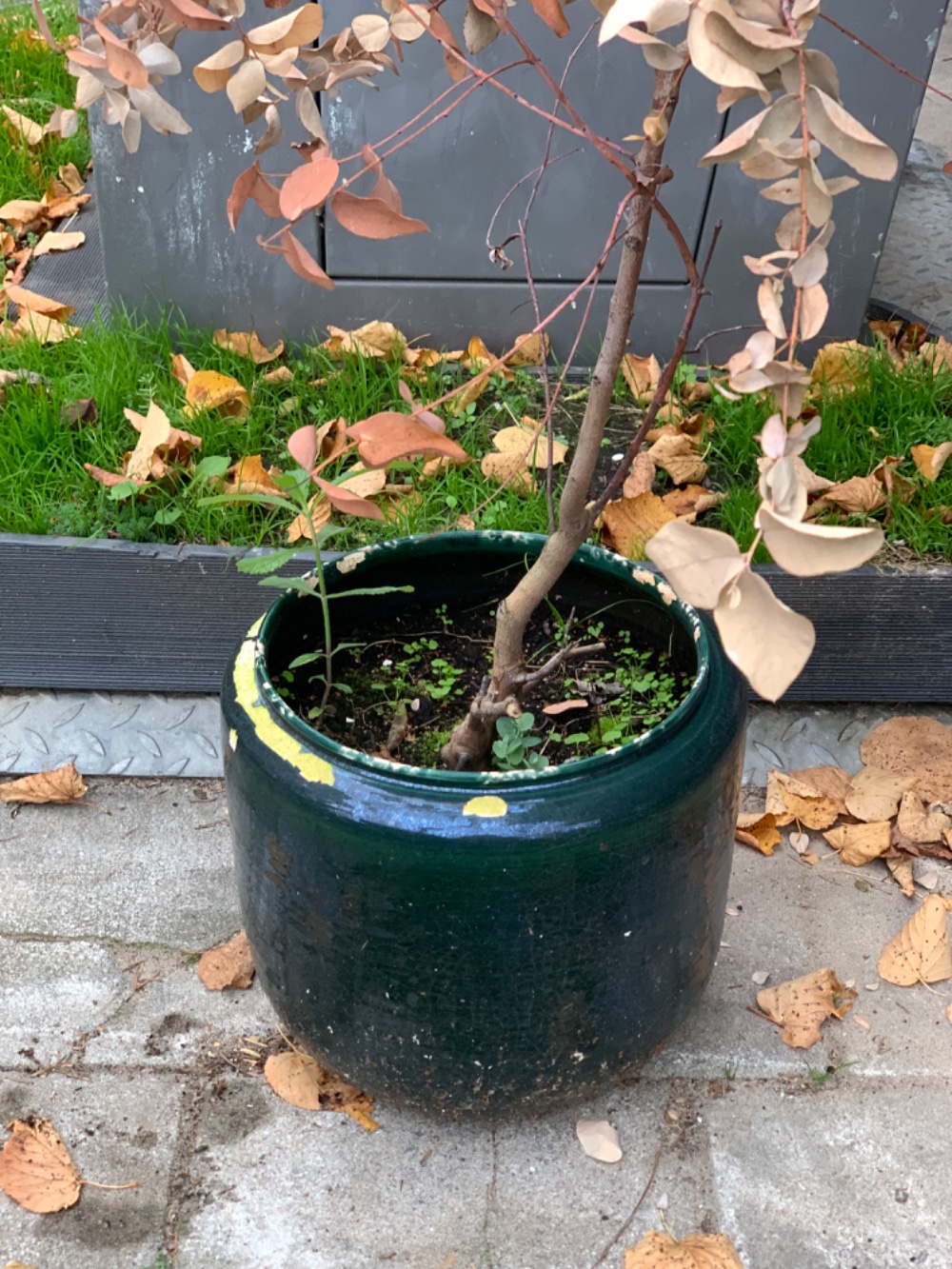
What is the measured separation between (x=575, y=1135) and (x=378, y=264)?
1.84m

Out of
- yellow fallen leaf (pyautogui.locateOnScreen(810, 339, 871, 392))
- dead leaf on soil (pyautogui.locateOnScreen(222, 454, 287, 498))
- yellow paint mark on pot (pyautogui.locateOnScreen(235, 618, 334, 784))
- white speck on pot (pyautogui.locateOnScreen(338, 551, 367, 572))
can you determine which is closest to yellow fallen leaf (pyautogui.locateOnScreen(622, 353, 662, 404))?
yellow fallen leaf (pyautogui.locateOnScreen(810, 339, 871, 392))

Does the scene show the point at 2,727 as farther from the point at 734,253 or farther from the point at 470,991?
the point at 734,253

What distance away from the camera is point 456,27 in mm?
2314

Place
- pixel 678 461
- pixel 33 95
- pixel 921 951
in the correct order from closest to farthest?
pixel 921 951 → pixel 678 461 → pixel 33 95

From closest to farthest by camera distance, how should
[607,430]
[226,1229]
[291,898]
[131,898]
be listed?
[291,898]
[226,1229]
[131,898]
[607,430]

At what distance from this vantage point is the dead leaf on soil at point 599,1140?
1516mm

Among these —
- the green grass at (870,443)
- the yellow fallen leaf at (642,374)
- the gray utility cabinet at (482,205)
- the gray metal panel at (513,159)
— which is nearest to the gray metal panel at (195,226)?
the gray utility cabinet at (482,205)

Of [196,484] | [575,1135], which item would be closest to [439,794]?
[575,1135]

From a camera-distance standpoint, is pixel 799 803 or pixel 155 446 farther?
pixel 155 446

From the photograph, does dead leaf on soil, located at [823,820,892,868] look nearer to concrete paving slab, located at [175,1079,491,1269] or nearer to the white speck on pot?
concrete paving slab, located at [175,1079,491,1269]

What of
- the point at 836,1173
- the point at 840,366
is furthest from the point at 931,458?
the point at 836,1173

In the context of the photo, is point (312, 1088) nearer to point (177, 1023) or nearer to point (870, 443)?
point (177, 1023)

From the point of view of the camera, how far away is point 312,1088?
159cm

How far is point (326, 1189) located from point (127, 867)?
0.72 m
